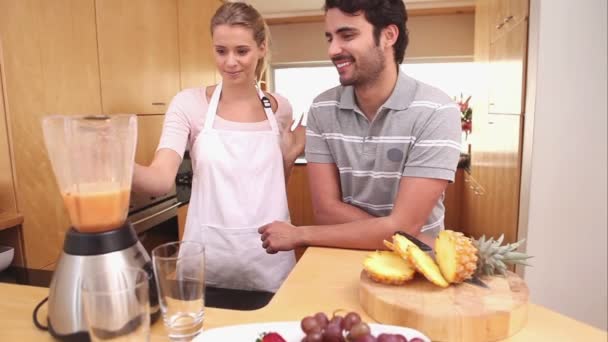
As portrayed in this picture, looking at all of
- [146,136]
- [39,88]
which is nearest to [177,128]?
[39,88]

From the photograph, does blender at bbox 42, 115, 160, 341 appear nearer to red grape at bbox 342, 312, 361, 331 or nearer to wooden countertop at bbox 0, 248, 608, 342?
wooden countertop at bbox 0, 248, 608, 342

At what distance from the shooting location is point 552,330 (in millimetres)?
798

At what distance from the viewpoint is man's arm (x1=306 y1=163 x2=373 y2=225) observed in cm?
133

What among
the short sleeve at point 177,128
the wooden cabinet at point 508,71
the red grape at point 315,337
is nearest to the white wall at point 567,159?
the wooden cabinet at point 508,71

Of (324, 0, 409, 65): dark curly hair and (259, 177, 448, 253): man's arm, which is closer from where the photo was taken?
(259, 177, 448, 253): man's arm

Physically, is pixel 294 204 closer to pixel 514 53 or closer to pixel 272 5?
pixel 272 5

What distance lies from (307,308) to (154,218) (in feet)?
5.88

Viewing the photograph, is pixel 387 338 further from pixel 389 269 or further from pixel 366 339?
pixel 389 269

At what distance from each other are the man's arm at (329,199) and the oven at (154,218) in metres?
1.17

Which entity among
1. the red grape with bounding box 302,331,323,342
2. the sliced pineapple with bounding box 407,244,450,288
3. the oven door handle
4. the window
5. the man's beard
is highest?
the window

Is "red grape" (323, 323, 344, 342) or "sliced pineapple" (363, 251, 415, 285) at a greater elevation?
"sliced pineapple" (363, 251, 415, 285)

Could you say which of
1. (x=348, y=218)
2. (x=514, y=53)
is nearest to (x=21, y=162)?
(x=348, y=218)

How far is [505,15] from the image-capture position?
2.63m

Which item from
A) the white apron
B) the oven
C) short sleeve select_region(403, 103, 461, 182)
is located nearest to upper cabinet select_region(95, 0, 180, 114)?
the oven
